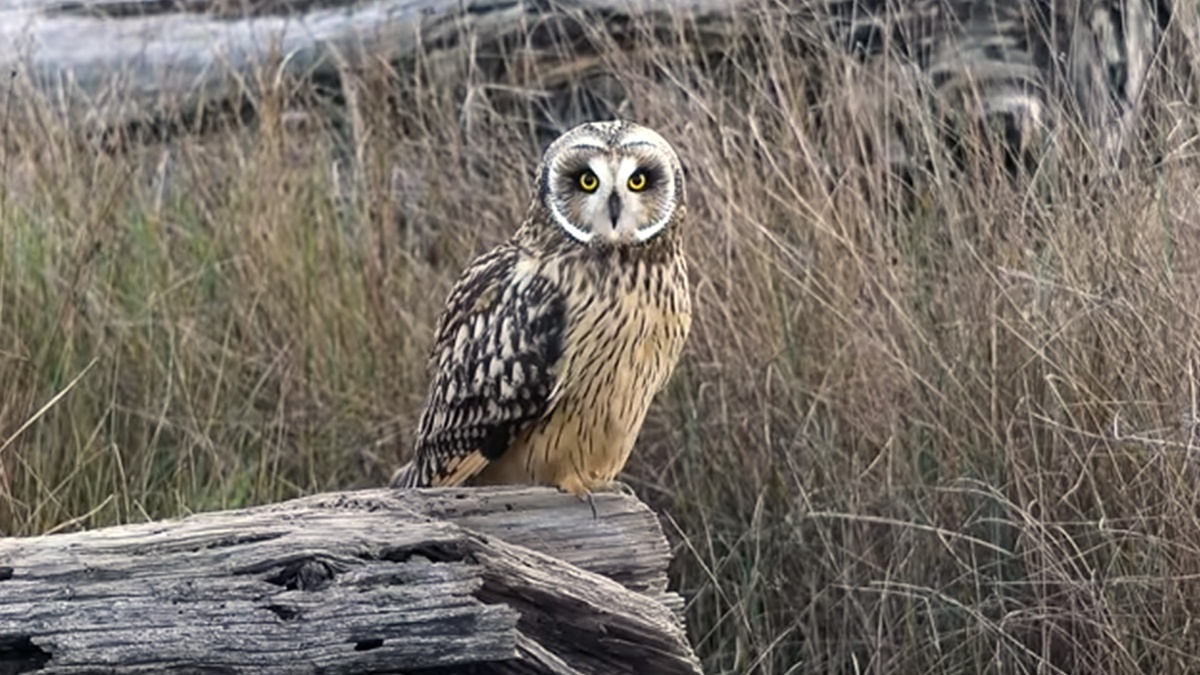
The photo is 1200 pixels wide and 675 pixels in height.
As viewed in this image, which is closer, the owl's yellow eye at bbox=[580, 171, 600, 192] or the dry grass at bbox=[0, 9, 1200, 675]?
the owl's yellow eye at bbox=[580, 171, 600, 192]

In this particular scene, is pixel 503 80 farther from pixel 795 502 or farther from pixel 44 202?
pixel 795 502

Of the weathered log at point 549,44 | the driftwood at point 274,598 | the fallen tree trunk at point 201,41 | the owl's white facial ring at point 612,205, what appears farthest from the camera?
the fallen tree trunk at point 201,41

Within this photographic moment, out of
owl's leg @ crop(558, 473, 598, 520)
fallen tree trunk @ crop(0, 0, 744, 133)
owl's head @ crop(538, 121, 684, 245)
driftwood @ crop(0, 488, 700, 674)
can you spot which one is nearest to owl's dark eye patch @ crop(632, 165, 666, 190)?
owl's head @ crop(538, 121, 684, 245)

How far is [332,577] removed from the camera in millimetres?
2461

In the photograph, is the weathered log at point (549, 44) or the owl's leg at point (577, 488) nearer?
the owl's leg at point (577, 488)

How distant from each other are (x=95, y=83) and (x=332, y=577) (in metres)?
3.13

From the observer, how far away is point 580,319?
300 centimetres

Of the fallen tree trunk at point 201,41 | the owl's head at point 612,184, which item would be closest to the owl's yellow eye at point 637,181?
the owl's head at point 612,184

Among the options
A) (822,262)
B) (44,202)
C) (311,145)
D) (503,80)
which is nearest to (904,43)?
(822,262)

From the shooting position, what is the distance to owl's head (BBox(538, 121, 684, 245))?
2922 mm

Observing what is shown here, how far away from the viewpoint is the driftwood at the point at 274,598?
242cm

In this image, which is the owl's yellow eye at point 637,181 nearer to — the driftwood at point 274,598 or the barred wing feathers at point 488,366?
the barred wing feathers at point 488,366

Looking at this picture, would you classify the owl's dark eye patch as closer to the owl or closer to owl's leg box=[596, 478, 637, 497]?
the owl

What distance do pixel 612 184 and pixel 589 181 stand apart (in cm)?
5
